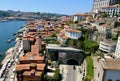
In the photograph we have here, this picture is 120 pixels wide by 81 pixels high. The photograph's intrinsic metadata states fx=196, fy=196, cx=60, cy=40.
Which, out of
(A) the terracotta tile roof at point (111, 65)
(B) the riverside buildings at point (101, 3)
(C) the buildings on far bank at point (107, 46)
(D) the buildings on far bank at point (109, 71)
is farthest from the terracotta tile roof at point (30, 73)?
(B) the riverside buildings at point (101, 3)

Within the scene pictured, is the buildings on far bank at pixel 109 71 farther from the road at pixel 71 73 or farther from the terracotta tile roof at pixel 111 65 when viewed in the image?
the road at pixel 71 73

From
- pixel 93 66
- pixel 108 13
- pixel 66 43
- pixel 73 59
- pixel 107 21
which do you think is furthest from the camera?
pixel 108 13

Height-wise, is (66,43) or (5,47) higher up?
(66,43)

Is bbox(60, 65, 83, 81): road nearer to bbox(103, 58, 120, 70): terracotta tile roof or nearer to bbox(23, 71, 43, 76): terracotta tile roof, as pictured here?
bbox(23, 71, 43, 76): terracotta tile roof

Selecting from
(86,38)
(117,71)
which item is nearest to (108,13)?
(86,38)

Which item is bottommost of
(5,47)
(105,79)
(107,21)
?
(5,47)

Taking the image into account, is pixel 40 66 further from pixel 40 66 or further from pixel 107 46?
pixel 107 46

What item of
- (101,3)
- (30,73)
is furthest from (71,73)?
(101,3)

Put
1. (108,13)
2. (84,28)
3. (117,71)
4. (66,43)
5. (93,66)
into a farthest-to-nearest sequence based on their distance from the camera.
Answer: (108,13) → (84,28) → (66,43) → (93,66) → (117,71)

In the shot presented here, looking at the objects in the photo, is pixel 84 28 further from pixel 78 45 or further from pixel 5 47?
pixel 5 47
